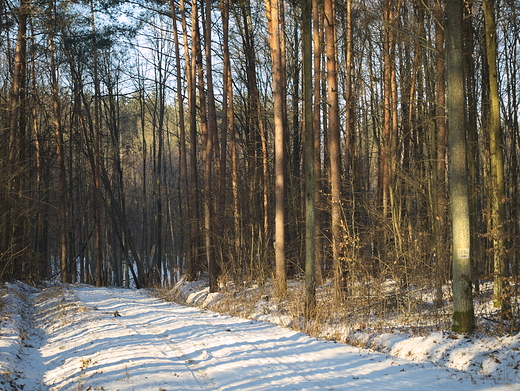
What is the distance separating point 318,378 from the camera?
19.6ft

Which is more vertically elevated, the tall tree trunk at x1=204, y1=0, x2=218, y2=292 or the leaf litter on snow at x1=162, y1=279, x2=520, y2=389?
the tall tree trunk at x1=204, y1=0, x2=218, y2=292

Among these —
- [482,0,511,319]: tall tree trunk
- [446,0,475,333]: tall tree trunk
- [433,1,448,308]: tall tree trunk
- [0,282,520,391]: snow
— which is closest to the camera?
[0,282,520,391]: snow

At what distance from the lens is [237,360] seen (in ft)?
22.7

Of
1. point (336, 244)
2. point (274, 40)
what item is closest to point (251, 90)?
point (274, 40)

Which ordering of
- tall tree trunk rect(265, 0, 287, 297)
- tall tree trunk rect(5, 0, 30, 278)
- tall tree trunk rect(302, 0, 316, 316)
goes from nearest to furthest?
tall tree trunk rect(302, 0, 316, 316), tall tree trunk rect(265, 0, 287, 297), tall tree trunk rect(5, 0, 30, 278)

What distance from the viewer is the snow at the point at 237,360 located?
5.80 metres

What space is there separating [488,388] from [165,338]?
5.58m

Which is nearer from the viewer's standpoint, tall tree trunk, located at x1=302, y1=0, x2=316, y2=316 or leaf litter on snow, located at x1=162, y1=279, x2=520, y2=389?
leaf litter on snow, located at x1=162, y1=279, x2=520, y2=389

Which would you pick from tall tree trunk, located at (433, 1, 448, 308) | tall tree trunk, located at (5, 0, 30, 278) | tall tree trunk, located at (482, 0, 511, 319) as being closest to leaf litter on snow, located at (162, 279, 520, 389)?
tall tree trunk, located at (482, 0, 511, 319)

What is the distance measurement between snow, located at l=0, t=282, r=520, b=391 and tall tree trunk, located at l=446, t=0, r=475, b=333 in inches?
18.9

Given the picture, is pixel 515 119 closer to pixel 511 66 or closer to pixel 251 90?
pixel 511 66

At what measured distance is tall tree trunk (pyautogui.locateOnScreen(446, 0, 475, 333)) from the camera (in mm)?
7566

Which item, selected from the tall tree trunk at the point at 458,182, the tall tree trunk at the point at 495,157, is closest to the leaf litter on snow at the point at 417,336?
the tall tree trunk at the point at 458,182

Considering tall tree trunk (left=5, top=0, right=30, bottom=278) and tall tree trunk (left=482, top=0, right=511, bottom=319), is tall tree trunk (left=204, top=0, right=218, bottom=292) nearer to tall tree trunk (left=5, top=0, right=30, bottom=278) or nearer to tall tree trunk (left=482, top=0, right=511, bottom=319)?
tall tree trunk (left=5, top=0, right=30, bottom=278)
